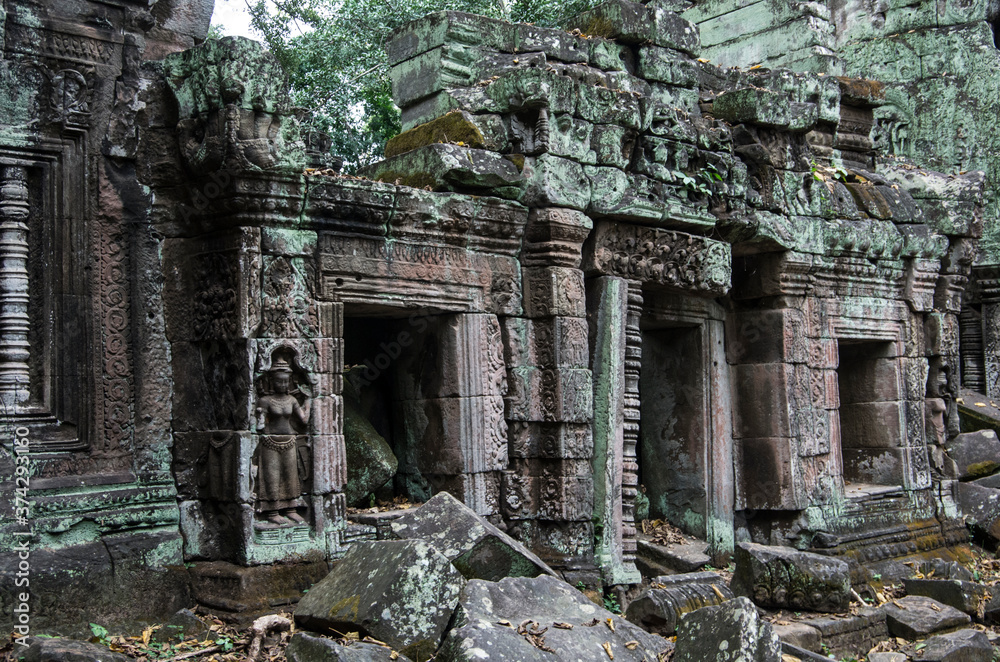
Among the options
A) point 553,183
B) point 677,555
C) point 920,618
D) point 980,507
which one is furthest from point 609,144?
point 980,507

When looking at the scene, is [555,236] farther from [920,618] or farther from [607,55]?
[920,618]

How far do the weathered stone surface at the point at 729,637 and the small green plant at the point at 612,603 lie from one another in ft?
6.59

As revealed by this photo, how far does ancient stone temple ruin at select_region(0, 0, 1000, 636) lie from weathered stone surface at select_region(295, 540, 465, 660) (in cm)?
94

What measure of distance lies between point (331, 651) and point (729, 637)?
191cm

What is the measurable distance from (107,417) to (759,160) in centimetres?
553

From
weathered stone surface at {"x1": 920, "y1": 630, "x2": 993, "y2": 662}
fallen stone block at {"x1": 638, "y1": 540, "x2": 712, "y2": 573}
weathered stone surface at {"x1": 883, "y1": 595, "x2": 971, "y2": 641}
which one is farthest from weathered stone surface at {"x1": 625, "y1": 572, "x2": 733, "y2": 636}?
weathered stone surface at {"x1": 883, "y1": 595, "x2": 971, "y2": 641}

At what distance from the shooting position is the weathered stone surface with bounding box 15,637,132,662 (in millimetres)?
4918

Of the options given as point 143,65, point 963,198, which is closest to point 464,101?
point 143,65

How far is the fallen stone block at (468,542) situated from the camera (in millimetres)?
5988

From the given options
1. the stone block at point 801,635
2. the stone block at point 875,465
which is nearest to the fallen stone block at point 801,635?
the stone block at point 801,635

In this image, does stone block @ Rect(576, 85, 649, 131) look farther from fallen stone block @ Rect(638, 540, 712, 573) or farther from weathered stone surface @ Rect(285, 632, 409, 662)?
weathered stone surface @ Rect(285, 632, 409, 662)

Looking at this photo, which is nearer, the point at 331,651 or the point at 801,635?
the point at 331,651

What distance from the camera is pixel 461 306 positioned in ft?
23.8

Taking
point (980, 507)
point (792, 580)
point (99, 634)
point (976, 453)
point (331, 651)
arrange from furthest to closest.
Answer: point (976, 453)
point (980, 507)
point (792, 580)
point (99, 634)
point (331, 651)
